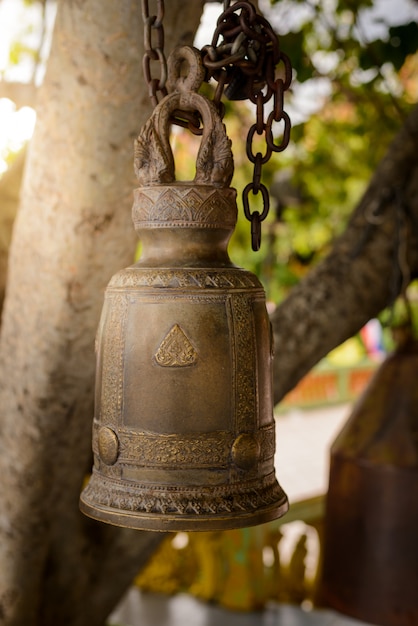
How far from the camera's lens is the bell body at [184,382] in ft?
4.48

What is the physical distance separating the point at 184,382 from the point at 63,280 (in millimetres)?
883

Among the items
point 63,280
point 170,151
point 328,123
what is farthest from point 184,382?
point 328,123

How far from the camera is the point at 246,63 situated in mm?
1414

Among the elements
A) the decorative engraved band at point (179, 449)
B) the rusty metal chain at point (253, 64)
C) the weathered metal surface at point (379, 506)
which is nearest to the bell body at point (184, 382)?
the decorative engraved band at point (179, 449)

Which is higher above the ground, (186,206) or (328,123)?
(328,123)

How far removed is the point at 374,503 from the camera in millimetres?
2648

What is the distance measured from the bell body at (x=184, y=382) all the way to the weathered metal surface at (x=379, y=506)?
1250mm

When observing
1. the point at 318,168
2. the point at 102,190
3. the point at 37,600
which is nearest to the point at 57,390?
the point at 102,190

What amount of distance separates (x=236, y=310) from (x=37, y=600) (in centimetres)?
159

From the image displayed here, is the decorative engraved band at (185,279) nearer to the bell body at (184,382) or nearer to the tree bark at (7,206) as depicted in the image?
the bell body at (184,382)

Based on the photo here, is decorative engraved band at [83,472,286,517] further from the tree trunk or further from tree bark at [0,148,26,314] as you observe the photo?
tree bark at [0,148,26,314]

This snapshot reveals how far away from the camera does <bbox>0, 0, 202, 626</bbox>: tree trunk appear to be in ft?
6.41

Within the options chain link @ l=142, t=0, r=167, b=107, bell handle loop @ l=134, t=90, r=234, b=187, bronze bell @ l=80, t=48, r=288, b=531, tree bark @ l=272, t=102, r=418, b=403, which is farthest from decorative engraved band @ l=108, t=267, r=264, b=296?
tree bark @ l=272, t=102, r=418, b=403

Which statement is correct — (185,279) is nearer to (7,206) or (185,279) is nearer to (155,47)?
(155,47)
